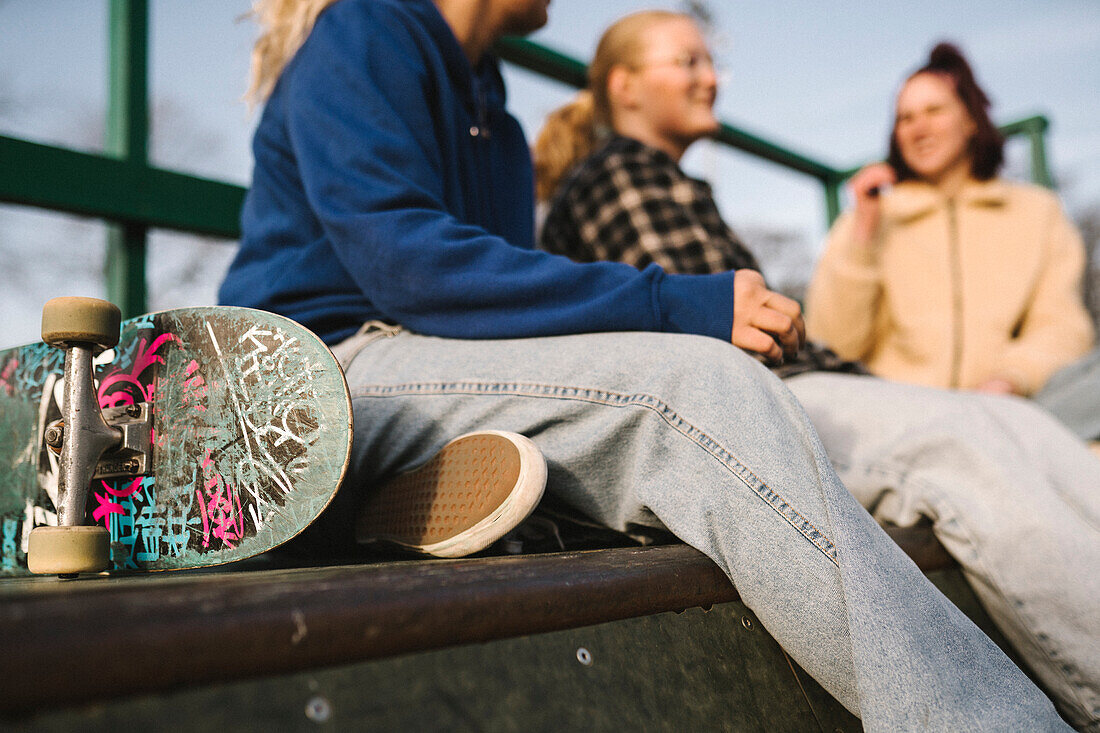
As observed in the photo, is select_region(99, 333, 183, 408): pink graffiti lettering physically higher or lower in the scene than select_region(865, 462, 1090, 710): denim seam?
higher

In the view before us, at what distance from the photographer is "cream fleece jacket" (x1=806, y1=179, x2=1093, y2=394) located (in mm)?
2424

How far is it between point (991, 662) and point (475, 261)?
2.50ft

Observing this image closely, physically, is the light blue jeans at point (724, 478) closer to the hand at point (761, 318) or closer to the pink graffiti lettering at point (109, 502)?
the hand at point (761, 318)

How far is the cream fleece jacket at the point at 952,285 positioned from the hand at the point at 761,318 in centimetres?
152

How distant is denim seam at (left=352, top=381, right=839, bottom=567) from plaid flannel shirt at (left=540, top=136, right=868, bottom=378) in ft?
2.24

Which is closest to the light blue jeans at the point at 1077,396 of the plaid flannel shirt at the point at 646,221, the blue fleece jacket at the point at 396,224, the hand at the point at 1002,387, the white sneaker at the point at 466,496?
the hand at the point at 1002,387

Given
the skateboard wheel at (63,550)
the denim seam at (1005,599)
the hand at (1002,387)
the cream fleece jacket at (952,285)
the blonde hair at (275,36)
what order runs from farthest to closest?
1. the cream fleece jacket at (952,285)
2. the hand at (1002,387)
3. the blonde hair at (275,36)
4. the denim seam at (1005,599)
5. the skateboard wheel at (63,550)

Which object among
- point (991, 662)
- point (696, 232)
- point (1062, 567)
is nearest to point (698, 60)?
point (696, 232)

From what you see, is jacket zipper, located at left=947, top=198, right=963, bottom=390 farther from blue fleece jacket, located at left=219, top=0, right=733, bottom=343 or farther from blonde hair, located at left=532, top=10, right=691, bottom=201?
blue fleece jacket, located at left=219, top=0, right=733, bottom=343

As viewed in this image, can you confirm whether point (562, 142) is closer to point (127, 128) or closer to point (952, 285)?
point (127, 128)

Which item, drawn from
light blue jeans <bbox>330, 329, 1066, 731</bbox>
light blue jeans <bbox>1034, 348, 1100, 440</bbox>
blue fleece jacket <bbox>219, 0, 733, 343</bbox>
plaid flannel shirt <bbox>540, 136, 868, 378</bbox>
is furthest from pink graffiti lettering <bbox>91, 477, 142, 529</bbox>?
light blue jeans <bbox>1034, 348, 1100, 440</bbox>

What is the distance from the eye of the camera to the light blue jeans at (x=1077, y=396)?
5.78 feet

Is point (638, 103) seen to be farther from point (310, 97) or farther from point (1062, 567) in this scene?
point (1062, 567)

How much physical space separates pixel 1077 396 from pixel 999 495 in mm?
900
